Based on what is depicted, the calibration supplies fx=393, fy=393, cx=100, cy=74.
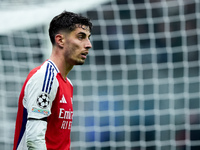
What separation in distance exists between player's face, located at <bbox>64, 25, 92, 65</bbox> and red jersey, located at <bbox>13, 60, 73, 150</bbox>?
130 mm

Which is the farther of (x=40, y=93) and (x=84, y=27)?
(x=84, y=27)

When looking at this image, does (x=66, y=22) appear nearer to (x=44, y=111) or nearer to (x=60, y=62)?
(x=60, y=62)

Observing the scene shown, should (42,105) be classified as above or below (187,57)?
above

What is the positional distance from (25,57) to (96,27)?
4.73 feet

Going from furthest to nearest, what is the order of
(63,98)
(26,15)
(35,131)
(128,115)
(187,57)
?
(187,57), (128,115), (26,15), (63,98), (35,131)

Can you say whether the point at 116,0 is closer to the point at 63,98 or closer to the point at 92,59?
the point at 92,59

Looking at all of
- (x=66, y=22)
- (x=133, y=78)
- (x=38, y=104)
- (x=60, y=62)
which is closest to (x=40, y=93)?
(x=38, y=104)

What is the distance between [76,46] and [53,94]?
0.39 metres

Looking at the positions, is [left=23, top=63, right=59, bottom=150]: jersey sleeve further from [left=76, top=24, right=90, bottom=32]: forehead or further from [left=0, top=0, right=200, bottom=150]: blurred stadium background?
[left=0, top=0, right=200, bottom=150]: blurred stadium background

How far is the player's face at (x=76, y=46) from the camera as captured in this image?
246 centimetres

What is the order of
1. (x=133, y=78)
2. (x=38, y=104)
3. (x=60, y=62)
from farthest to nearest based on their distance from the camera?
(x=133, y=78), (x=60, y=62), (x=38, y=104)

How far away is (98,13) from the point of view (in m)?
7.62

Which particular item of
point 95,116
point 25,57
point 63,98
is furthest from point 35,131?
point 25,57

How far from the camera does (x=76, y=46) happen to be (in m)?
2.46
